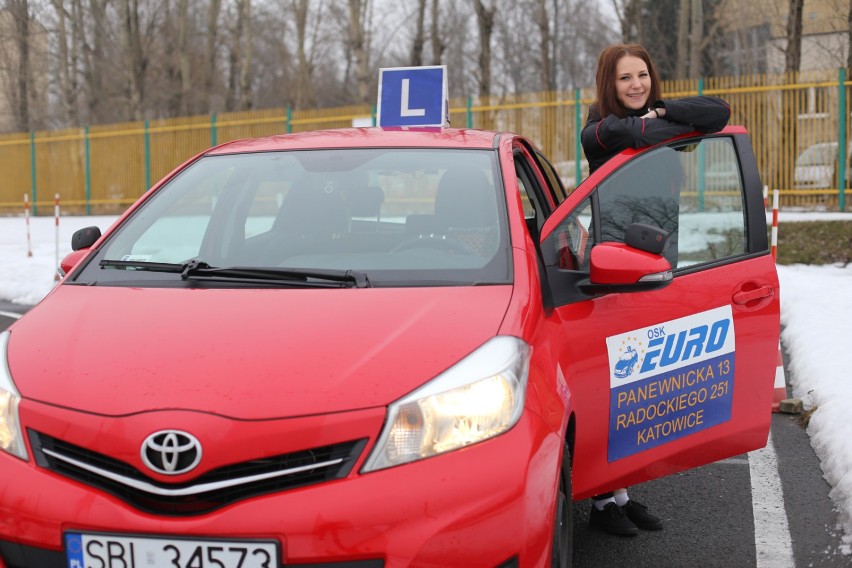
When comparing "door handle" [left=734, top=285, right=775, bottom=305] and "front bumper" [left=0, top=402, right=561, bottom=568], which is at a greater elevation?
"door handle" [left=734, top=285, right=775, bottom=305]

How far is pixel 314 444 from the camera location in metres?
2.40

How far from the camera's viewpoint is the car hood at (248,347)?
2514 mm

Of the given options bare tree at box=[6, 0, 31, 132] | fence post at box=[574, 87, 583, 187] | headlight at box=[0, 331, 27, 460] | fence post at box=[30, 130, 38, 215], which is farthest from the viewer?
bare tree at box=[6, 0, 31, 132]

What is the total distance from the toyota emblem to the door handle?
7.33 feet

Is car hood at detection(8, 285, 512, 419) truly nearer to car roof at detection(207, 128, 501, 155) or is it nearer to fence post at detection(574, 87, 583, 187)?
car roof at detection(207, 128, 501, 155)

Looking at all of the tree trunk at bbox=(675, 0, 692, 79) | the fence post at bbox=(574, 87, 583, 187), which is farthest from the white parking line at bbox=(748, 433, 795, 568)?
the tree trunk at bbox=(675, 0, 692, 79)

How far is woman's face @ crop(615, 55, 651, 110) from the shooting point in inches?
169

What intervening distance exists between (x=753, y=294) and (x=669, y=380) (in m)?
0.51

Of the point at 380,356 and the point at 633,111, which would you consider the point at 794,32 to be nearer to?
the point at 633,111

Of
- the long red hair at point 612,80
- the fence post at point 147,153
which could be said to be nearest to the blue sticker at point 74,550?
the long red hair at point 612,80

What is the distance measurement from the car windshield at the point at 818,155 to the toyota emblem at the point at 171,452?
735 inches

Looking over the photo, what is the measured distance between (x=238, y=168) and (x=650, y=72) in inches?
70.1

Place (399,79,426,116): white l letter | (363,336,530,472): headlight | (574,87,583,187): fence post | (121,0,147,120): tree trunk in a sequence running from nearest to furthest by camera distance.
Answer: (363,336,530,472): headlight, (399,79,426,116): white l letter, (574,87,583,187): fence post, (121,0,147,120): tree trunk

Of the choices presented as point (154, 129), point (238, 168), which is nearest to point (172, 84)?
point (154, 129)
